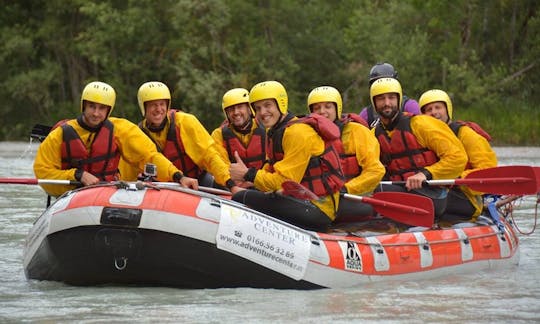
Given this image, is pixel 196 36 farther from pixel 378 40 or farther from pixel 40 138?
pixel 40 138

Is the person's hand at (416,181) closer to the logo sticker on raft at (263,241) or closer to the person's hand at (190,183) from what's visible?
the logo sticker on raft at (263,241)

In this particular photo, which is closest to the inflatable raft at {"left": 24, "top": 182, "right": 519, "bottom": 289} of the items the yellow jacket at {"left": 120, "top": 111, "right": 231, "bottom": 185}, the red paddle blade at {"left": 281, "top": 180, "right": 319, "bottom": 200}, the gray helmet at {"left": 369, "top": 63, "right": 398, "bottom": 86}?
the red paddle blade at {"left": 281, "top": 180, "right": 319, "bottom": 200}

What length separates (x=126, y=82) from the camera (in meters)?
32.5

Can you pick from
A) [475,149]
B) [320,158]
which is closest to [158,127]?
[320,158]

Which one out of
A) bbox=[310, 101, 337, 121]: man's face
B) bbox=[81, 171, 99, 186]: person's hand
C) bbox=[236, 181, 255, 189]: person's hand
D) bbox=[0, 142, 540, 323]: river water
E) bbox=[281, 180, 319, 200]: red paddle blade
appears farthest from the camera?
bbox=[310, 101, 337, 121]: man's face

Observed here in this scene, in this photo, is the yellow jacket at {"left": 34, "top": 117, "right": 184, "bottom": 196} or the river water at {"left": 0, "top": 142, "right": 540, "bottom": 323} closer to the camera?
the river water at {"left": 0, "top": 142, "right": 540, "bottom": 323}

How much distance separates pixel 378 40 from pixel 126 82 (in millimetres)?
7357

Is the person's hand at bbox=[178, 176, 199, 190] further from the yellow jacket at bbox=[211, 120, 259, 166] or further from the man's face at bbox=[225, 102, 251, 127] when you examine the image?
the man's face at bbox=[225, 102, 251, 127]

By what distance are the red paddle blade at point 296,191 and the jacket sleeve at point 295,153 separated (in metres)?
0.08

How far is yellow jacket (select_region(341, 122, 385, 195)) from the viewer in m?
8.51

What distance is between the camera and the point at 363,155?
8.59 m

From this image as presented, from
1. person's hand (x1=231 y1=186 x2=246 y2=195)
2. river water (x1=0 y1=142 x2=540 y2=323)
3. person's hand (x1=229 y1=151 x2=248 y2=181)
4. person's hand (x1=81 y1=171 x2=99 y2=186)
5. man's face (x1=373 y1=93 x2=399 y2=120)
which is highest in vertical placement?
man's face (x1=373 y1=93 x2=399 y2=120)

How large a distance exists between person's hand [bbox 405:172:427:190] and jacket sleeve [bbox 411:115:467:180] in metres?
0.11

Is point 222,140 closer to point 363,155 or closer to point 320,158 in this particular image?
point 363,155
